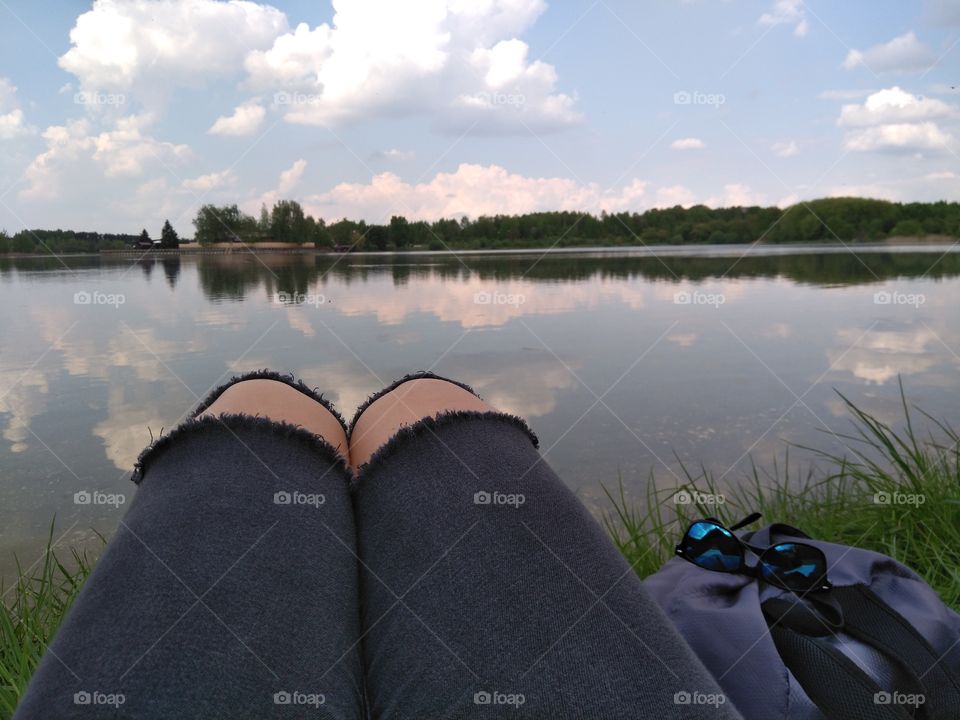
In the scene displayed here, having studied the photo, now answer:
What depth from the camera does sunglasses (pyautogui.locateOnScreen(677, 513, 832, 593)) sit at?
1.17m

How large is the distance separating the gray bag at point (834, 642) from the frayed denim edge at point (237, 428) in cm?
72

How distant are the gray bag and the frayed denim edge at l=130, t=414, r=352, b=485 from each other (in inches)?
28.2

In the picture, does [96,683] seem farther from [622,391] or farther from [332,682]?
[622,391]

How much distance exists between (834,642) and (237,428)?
1049 mm

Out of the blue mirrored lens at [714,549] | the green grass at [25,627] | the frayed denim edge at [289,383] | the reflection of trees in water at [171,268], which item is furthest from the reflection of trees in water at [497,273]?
the blue mirrored lens at [714,549]

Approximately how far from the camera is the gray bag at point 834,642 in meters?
0.95

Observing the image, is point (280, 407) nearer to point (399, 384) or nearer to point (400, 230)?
point (399, 384)

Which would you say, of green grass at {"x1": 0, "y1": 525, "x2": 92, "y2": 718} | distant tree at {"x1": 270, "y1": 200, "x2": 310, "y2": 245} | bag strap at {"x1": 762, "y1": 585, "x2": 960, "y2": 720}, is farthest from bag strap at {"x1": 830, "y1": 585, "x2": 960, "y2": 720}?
distant tree at {"x1": 270, "y1": 200, "x2": 310, "y2": 245}

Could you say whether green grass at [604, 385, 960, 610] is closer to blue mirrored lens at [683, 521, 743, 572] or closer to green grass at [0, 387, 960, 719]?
green grass at [0, 387, 960, 719]

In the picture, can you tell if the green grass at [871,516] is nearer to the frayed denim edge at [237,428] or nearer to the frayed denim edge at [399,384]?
the frayed denim edge at [399,384]

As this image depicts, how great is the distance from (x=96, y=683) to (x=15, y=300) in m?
10.3

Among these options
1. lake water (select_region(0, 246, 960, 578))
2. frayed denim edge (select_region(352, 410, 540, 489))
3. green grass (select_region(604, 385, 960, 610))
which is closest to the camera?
frayed denim edge (select_region(352, 410, 540, 489))

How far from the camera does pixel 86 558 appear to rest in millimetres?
2539

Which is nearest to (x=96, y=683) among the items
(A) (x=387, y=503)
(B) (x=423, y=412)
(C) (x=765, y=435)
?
(A) (x=387, y=503)
